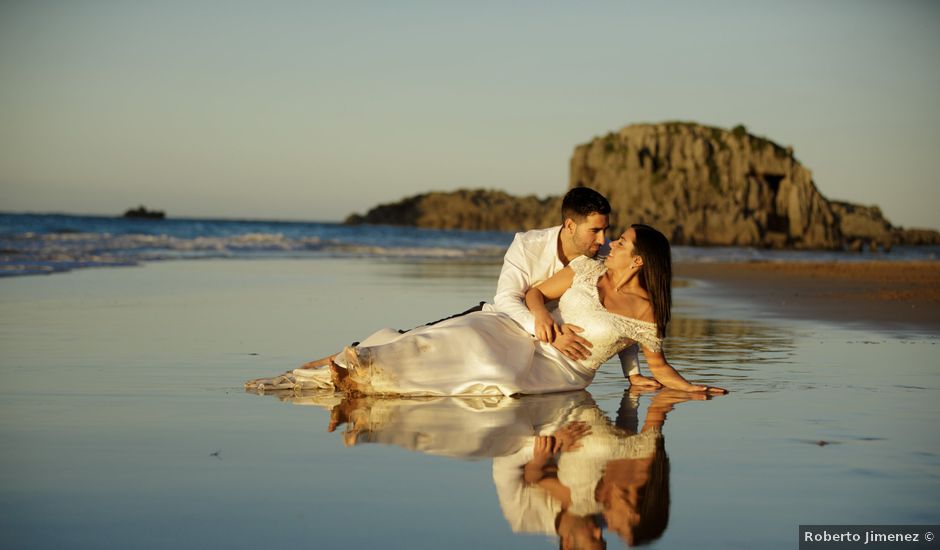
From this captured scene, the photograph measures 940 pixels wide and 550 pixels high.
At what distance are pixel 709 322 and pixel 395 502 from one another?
9027mm

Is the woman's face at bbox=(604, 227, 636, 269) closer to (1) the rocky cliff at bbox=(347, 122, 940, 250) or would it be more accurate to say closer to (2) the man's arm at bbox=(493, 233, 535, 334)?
(2) the man's arm at bbox=(493, 233, 535, 334)

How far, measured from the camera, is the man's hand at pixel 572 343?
6.79 metres

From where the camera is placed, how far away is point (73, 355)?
26.8 ft

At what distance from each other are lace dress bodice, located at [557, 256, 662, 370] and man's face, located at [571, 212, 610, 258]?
9 centimetres

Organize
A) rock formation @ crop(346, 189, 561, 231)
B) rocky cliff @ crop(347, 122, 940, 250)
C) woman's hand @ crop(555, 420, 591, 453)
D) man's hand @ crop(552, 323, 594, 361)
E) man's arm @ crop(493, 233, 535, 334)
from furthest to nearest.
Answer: rock formation @ crop(346, 189, 561, 231) < rocky cliff @ crop(347, 122, 940, 250) < man's arm @ crop(493, 233, 535, 334) < man's hand @ crop(552, 323, 594, 361) < woman's hand @ crop(555, 420, 591, 453)

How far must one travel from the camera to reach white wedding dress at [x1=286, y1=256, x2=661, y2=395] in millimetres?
6594

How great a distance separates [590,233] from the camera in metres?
6.76

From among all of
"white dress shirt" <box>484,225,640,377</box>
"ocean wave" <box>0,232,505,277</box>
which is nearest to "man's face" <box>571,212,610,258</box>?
"white dress shirt" <box>484,225,640,377</box>

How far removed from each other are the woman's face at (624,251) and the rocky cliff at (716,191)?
88.4m

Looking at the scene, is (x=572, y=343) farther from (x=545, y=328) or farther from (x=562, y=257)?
(x=562, y=257)

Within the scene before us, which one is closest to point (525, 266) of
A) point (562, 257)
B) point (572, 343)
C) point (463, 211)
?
point (562, 257)

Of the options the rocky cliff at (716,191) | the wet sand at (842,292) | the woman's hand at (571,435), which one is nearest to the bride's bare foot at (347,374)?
the woman's hand at (571,435)

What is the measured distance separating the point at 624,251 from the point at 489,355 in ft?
3.76

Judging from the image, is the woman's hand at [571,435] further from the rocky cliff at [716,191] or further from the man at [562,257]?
the rocky cliff at [716,191]
